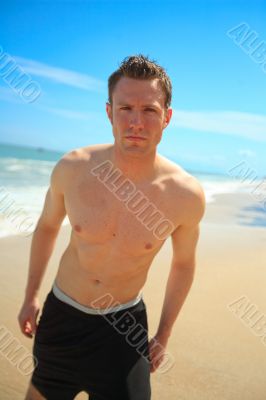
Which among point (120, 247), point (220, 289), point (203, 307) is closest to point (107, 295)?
point (120, 247)

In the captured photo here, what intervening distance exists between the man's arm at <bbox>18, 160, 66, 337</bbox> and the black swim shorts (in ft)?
0.57

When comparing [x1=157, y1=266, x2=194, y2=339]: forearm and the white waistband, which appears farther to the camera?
[x1=157, y1=266, x2=194, y2=339]: forearm

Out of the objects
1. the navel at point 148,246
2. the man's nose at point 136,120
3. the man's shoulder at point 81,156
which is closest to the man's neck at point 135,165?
the man's shoulder at point 81,156

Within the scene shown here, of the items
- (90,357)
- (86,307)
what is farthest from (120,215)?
(90,357)

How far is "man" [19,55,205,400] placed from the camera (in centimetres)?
190

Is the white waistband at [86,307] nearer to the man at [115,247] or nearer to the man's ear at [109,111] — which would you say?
the man at [115,247]

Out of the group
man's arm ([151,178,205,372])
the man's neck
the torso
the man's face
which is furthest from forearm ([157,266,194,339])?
the man's face

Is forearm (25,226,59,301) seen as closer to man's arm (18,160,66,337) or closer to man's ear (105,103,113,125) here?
man's arm (18,160,66,337)

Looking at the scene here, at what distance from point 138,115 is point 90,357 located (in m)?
1.16

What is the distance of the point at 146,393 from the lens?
73.9 inches

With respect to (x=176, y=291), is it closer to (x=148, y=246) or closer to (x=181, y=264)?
(x=181, y=264)

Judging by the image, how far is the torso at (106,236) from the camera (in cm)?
201

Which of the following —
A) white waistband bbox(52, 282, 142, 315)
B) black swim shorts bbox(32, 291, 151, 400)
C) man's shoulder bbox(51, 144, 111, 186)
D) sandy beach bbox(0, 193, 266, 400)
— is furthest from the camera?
sandy beach bbox(0, 193, 266, 400)

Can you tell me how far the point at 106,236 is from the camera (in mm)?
2023
